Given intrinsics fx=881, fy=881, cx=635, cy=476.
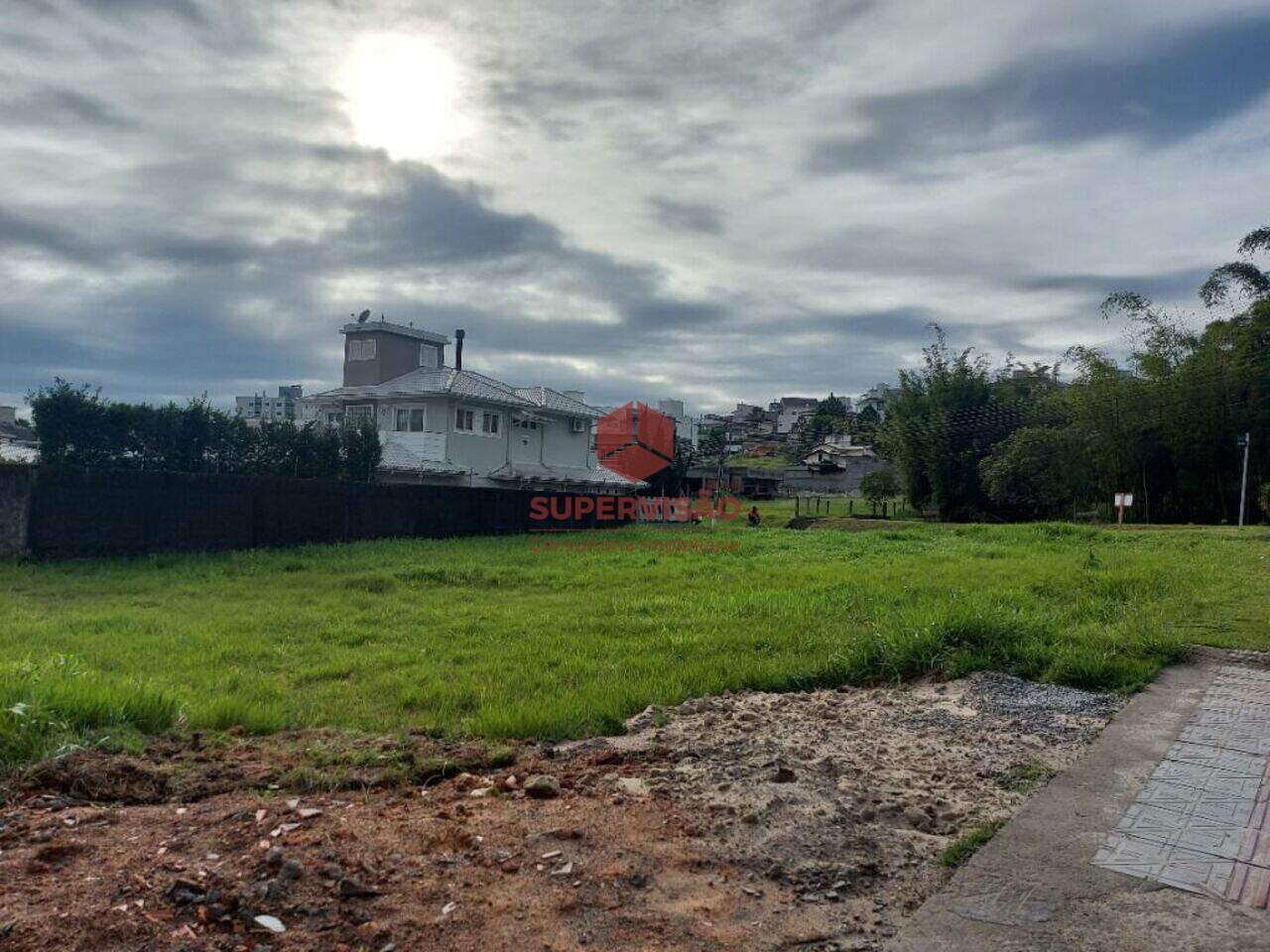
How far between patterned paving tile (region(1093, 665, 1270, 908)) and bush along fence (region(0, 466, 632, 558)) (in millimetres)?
15096

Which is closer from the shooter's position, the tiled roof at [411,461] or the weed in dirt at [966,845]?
the weed in dirt at [966,845]

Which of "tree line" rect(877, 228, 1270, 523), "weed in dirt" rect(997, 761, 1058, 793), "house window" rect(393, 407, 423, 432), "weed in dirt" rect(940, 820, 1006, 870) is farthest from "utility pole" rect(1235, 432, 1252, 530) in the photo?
"weed in dirt" rect(940, 820, 1006, 870)

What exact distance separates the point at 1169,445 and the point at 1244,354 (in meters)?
3.43

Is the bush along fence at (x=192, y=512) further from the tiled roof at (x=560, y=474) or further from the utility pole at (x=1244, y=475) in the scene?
the utility pole at (x=1244, y=475)

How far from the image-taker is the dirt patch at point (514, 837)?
2420 millimetres

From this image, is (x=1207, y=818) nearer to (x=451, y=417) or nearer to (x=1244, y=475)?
(x=451, y=417)

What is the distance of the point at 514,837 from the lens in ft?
9.99

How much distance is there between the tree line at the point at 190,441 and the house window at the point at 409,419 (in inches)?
218

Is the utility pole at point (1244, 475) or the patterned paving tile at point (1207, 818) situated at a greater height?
the utility pole at point (1244, 475)

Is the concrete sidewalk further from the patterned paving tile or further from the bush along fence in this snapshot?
the bush along fence

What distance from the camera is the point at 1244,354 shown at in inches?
1048

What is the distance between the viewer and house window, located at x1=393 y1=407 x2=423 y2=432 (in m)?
27.7

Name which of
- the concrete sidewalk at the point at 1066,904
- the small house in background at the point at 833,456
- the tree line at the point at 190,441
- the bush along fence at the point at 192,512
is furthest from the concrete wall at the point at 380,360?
the small house in background at the point at 833,456

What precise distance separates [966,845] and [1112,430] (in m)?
30.2
